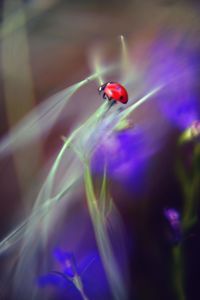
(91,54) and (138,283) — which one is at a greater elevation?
(91,54)

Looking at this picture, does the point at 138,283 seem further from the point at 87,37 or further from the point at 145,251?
the point at 87,37

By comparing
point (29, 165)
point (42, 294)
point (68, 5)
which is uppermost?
point (68, 5)

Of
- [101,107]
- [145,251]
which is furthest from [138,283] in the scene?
[101,107]

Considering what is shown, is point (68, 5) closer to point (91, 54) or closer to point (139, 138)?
point (91, 54)
